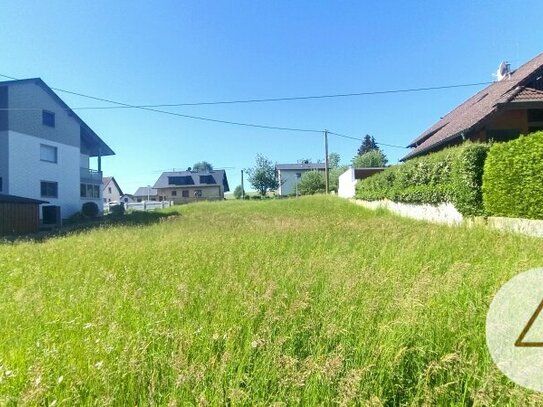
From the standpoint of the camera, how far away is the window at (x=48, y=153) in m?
25.0

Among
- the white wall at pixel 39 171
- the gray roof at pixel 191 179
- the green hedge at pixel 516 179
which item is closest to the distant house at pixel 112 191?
the gray roof at pixel 191 179

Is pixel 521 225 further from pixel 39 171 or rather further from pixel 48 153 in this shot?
pixel 48 153

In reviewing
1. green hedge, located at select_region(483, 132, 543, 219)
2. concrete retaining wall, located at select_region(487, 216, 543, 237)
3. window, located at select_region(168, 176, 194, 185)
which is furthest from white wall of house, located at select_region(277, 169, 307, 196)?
concrete retaining wall, located at select_region(487, 216, 543, 237)

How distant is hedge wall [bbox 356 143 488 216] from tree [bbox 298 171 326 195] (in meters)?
36.0

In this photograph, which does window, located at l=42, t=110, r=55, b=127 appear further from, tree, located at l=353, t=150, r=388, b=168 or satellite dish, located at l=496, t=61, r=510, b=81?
tree, located at l=353, t=150, r=388, b=168

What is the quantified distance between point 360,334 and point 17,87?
95.6 ft

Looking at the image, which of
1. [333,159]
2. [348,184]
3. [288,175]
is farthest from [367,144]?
[348,184]

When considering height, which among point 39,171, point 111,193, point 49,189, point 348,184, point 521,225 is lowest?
point 521,225

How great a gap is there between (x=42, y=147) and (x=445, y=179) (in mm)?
28232

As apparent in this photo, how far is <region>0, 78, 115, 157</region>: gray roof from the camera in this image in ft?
77.5

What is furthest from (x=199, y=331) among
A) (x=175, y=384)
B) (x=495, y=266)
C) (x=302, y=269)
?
(x=495, y=266)

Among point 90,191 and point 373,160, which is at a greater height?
point 373,160

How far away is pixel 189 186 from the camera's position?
216 ft

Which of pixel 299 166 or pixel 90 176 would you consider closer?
pixel 90 176
